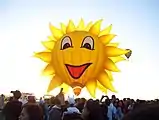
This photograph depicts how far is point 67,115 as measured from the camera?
3162 mm

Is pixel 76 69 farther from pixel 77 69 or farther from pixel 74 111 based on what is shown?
pixel 74 111

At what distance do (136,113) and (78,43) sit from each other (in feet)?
49.9

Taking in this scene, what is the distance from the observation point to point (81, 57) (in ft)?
53.2

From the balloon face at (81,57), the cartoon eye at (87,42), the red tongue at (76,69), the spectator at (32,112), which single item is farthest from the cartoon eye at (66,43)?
the spectator at (32,112)

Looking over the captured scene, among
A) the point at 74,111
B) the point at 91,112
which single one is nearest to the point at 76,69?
the point at 91,112

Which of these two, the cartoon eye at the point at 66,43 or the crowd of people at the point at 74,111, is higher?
the cartoon eye at the point at 66,43

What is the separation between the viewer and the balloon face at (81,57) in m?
16.1

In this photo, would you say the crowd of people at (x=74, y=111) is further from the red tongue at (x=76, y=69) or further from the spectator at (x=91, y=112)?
the red tongue at (x=76, y=69)

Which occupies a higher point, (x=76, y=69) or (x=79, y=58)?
(x=79, y=58)

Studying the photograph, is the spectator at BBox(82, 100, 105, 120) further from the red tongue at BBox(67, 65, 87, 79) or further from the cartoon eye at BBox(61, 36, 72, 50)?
the cartoon eye at BBox(61, 36, 72, 50)

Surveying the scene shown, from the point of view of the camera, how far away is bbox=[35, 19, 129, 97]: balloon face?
52.7 ft

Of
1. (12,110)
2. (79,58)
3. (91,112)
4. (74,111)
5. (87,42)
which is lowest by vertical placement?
(74,111)

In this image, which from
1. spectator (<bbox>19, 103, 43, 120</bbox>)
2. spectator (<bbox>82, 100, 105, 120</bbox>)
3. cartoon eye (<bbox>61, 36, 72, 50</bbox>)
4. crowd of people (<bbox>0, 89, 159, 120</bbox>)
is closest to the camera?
crowd of people (<bbox>0, 89, 159, 120</bbox>)

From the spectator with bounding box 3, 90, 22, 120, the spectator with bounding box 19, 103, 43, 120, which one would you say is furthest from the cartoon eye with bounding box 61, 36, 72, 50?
the spectator with bounding box 19, 103, 43, 120
